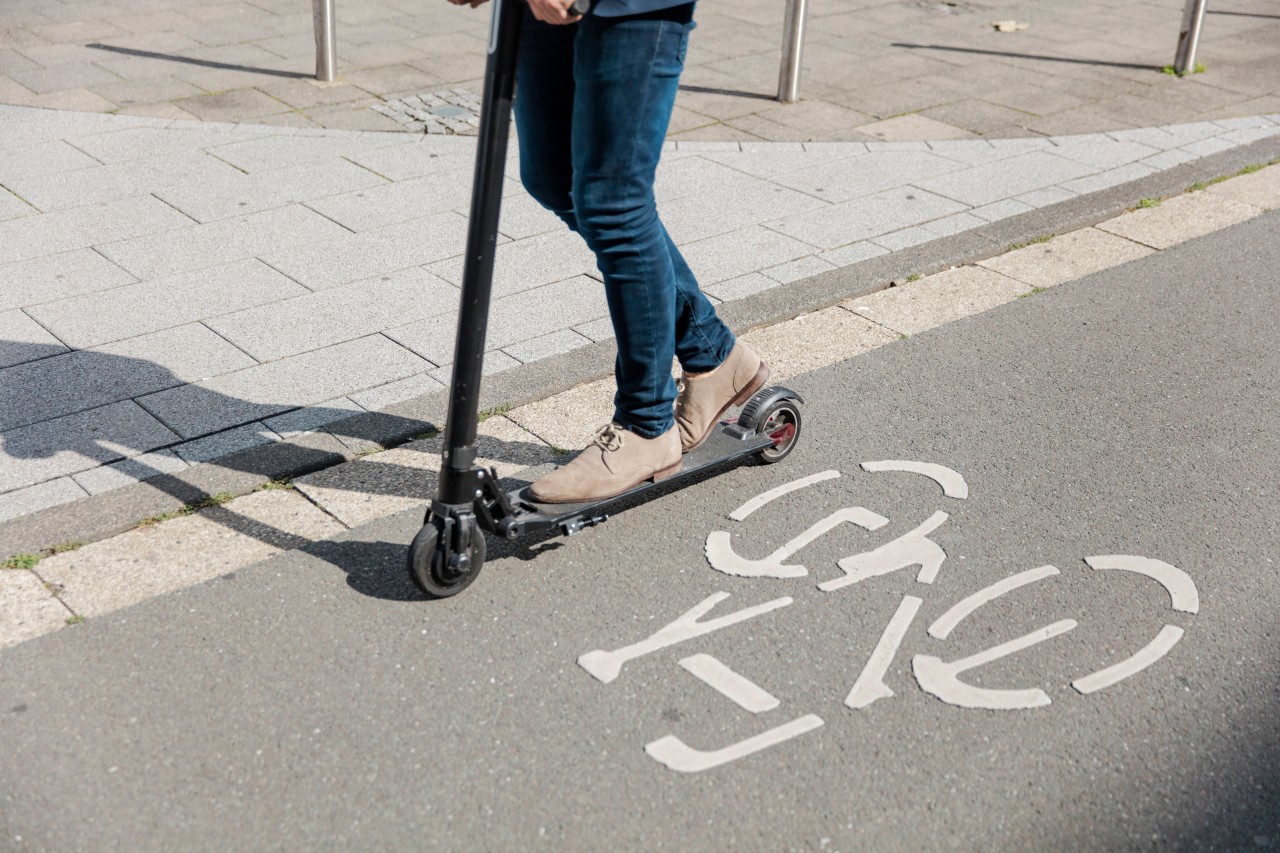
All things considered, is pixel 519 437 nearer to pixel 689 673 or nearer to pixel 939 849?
pixel 689 673

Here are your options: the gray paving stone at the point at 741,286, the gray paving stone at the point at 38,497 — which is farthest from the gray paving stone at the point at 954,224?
the gray paving stone at the point at 38,497

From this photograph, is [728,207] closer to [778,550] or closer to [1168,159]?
[1168,159]

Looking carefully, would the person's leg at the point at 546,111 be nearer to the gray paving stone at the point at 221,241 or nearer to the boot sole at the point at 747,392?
the boot sole at the point at 747,392

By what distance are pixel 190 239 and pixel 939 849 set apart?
4131 mm

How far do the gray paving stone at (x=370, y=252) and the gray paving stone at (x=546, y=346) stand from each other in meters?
0.69

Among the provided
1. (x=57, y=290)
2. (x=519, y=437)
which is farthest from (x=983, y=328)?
(x=57, y=290)

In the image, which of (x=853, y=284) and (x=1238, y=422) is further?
(x=853, y=284)

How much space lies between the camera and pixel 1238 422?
14.3ft

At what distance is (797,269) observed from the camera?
546 centimetres

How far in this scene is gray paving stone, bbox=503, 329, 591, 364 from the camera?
4.64 m

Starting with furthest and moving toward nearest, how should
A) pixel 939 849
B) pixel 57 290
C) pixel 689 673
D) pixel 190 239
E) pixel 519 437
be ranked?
pixel 190 239, pixel 57 290, pixel 519 437, pixel 689 673, pixel 939 849

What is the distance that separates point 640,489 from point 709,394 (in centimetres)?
38

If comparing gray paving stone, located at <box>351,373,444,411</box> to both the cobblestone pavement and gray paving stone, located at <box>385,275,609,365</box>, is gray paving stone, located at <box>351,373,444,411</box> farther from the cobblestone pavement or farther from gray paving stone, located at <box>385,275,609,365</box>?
the cobblestone pavement

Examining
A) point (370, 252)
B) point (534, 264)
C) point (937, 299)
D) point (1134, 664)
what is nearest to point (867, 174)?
point (937, 299)
